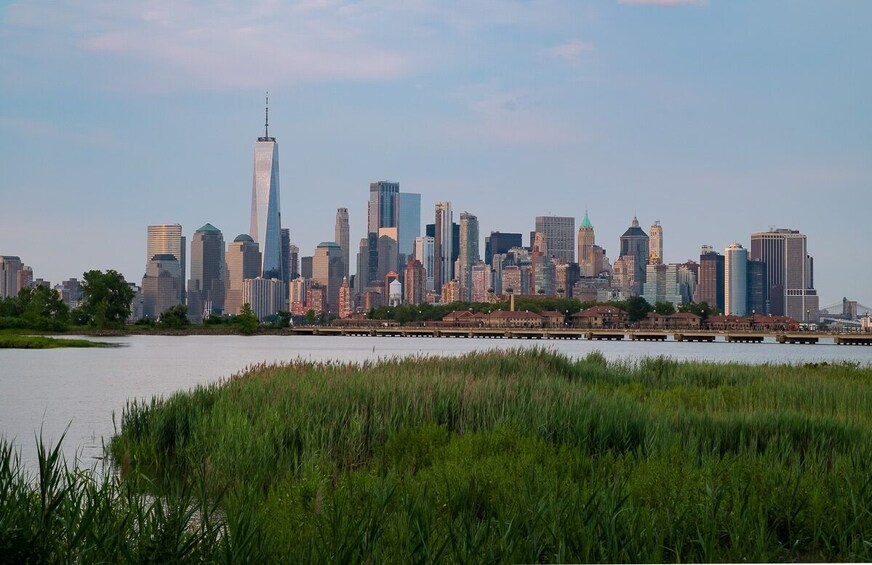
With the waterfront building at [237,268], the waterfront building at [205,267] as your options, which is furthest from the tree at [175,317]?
the waterfront building at [205,267]

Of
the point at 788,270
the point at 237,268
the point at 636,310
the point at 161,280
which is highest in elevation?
the point at 237,268

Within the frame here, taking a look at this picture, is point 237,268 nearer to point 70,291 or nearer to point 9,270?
point 70,291

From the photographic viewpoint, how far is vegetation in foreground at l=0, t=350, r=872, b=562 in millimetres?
6238

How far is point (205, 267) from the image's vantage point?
74938 millimetres

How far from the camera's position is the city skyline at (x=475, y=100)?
11.7 metres

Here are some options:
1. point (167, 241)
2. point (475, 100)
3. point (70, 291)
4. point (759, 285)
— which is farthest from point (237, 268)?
point (475, 100)

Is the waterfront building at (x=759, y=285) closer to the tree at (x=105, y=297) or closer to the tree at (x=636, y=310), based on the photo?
the tree at (x=105, y=297)

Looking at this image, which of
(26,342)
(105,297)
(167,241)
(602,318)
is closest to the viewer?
(167,241)

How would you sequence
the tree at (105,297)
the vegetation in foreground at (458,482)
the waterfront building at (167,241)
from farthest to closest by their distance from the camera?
the tree at (105,297) → the waterfront building at (167,241) → the vegetation in foreground at (458,482)

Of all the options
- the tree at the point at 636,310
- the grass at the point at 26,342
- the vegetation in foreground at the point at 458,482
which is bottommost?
the grass at the point at 26,342

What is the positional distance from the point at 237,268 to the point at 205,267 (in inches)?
3645

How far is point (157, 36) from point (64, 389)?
79.2ft

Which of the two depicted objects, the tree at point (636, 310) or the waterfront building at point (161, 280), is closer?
the waterfront building at point (161, 280)

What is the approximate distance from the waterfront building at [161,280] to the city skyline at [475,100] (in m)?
20.6
